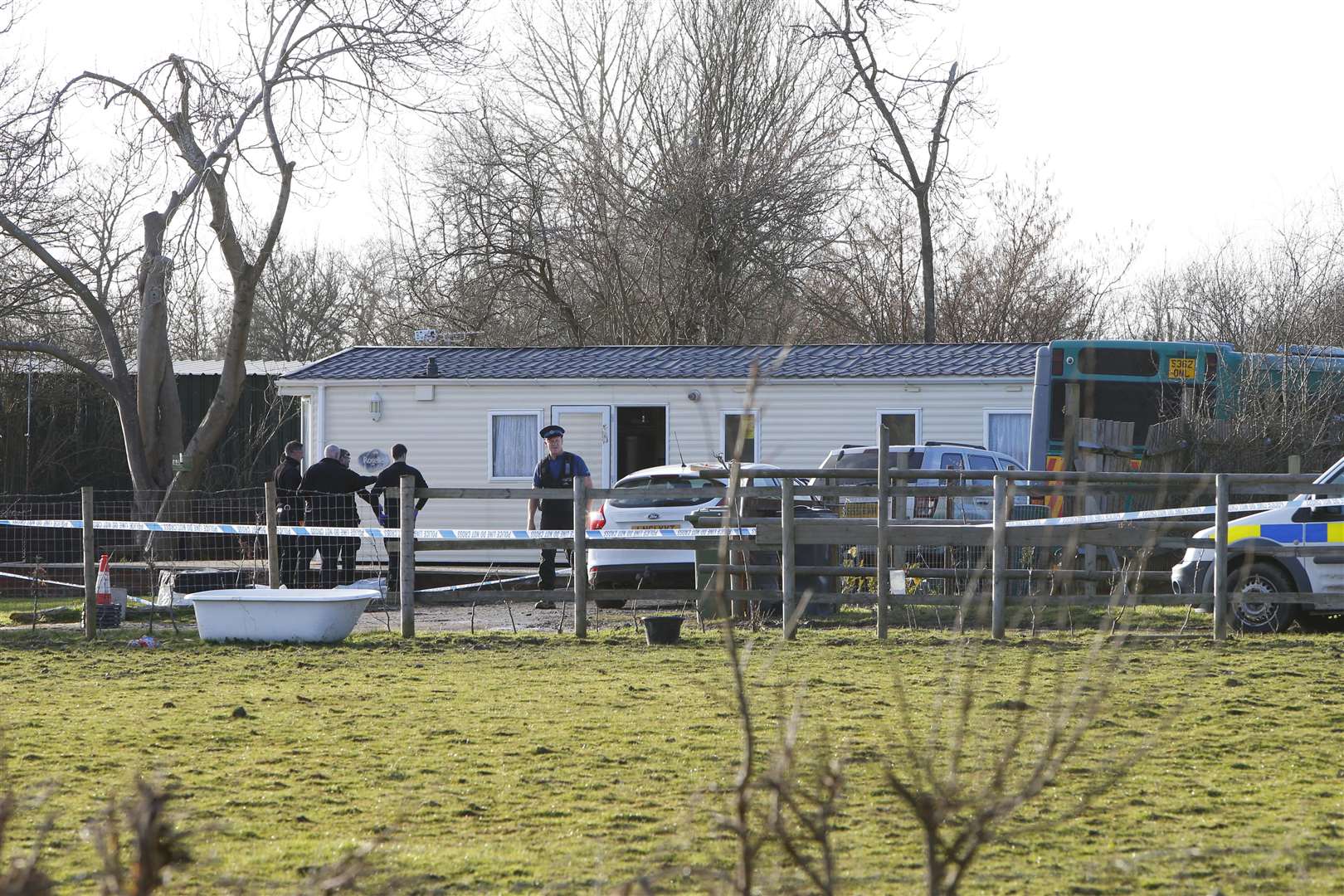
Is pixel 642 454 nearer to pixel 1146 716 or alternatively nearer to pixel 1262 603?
pixel 1262 603

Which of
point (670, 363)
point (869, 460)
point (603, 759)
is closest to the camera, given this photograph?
point (603, 759)

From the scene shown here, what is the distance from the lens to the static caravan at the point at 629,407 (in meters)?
20.7

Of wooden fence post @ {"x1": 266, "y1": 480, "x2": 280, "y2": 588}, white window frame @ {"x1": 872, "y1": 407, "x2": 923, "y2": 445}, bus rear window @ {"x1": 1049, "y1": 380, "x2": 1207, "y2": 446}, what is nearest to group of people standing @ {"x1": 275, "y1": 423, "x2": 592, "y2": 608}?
wooden fence post @ {"x1": 266, "y1": 480, "x2": 280, "y2": 588}

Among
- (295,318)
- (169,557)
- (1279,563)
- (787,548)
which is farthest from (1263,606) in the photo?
(295,318)

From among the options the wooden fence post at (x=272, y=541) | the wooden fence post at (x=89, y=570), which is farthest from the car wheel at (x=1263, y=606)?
the wooden fence post at (x=89, y=570)

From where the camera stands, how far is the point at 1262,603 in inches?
480

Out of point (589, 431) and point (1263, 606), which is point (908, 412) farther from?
point (1263, 606)

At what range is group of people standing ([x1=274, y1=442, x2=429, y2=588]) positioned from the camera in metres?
15.0

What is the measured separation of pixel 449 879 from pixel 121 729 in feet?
12.0

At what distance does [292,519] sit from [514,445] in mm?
5945

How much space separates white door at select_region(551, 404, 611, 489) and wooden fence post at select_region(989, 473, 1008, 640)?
1015 cm

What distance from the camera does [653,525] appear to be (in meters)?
15.6

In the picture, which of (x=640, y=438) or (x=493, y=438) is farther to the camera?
(x=640, y=438)

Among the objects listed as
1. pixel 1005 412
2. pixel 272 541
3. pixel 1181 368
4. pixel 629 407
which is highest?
pixel 1181 368
